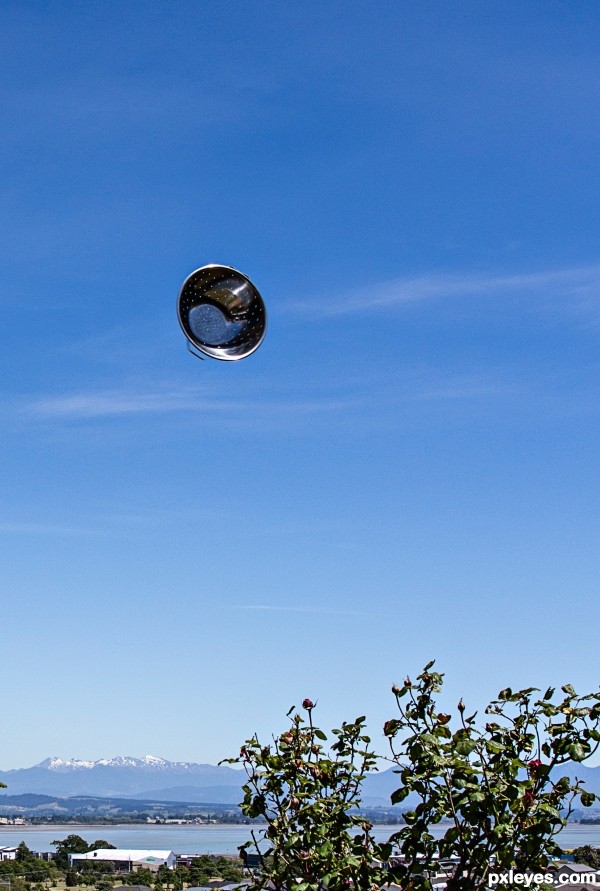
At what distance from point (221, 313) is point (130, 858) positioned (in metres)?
104

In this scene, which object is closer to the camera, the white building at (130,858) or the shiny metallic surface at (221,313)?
the shiny metallic surface at (221,313)

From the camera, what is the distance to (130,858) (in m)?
99.6

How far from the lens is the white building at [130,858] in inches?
3760

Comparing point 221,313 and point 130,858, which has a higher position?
point 221,313

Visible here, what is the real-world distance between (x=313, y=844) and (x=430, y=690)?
830 mm

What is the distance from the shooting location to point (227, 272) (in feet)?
19.4

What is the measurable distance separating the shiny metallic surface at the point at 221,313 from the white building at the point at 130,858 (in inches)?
3798

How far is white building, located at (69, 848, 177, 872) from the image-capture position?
313 ft

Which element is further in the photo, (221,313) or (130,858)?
(130,858)

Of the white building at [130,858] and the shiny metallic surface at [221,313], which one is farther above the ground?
the shiny metallic surface at [221,313]

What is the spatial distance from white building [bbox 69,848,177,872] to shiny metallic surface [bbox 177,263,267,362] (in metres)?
96.5

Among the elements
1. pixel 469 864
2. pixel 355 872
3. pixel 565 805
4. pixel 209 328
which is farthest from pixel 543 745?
pixel 209 328

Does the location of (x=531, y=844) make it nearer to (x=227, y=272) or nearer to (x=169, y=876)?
(x=227, y=272)

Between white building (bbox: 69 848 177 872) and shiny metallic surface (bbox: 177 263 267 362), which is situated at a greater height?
shiny metallic surface (bbox: 177 263 267 362)
